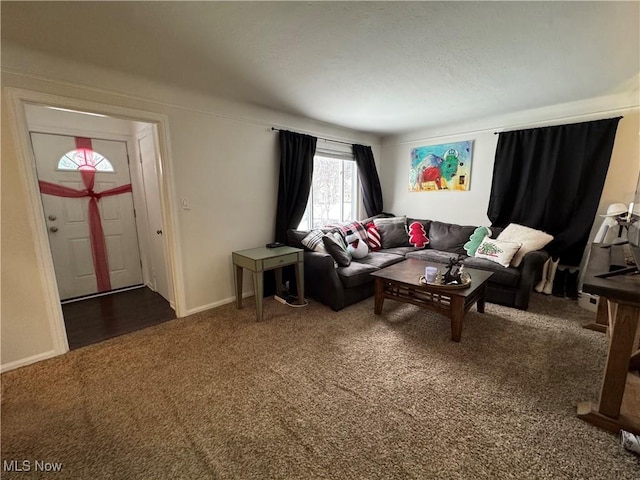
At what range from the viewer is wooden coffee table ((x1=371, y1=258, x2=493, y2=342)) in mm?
2252

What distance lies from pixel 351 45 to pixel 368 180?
2.85 m

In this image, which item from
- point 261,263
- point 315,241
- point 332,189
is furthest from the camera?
point 332,189

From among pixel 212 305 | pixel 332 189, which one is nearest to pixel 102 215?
pixel 212 305

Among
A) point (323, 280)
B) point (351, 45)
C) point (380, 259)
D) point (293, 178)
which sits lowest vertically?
point (323, 280)

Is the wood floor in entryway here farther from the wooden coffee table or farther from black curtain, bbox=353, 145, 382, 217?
black curtain, bbox=353, 145, 382, 217

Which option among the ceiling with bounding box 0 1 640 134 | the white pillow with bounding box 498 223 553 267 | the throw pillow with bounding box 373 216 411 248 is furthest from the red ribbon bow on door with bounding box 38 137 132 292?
the white pillow with bounding box 498 223 553 267

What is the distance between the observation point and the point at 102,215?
3463 mm

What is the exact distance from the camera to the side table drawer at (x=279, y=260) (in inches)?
106

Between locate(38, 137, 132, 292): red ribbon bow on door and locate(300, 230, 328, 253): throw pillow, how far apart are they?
2.47 meters

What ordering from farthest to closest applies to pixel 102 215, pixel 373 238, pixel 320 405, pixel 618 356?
pixel 373 238 < pixel 102 215 < pixel 320 405 < pixel 618 356

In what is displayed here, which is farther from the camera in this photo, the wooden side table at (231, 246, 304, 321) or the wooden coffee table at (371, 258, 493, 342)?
the wooden side table at (231, 246, 304, 321)

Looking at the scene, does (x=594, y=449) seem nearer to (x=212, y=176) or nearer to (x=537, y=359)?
(x=537, y=359)

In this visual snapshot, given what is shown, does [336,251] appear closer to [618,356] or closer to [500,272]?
[500,272]

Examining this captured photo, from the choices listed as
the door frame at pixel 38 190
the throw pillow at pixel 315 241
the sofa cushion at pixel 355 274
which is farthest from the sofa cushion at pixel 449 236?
the door frame at pixel 38 190
